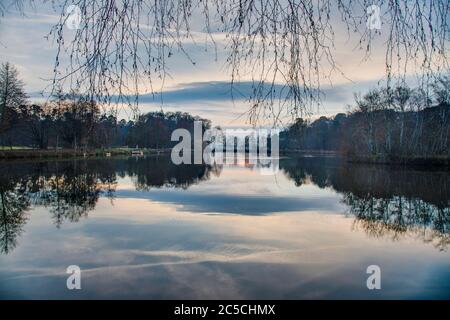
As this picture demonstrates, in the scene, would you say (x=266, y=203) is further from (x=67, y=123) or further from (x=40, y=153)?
(x=40, y=153)

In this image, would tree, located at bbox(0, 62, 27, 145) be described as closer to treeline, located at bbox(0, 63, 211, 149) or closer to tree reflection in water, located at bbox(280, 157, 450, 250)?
treeline, located at bbox(0, 63, 211, 149)

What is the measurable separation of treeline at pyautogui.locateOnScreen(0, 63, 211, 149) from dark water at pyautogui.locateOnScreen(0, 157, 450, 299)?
2.07 meters

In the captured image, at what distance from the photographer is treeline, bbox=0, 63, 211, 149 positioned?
7.34ft

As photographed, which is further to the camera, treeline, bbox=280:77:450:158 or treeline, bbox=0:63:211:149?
treeline, bbox=280:77:450:158

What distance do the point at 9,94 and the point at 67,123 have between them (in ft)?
27.5

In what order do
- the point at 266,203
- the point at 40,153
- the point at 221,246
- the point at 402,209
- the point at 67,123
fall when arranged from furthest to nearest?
the point at 40,153 → the point at 67,123 → the point at 266,203 → the point at 402,209 → the point at 221,246

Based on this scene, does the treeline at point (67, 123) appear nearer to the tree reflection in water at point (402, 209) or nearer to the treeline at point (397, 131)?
the tree reflection in water at point (402, 209)

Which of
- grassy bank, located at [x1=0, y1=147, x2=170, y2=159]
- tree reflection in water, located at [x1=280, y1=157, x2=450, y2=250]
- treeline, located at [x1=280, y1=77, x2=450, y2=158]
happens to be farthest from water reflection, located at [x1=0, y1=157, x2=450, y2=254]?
grassy bank, located at [x1=0, y1=147, x2=170, y2=159]

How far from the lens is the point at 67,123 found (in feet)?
105

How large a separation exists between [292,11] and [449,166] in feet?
113

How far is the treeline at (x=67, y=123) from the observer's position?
88.0 inches

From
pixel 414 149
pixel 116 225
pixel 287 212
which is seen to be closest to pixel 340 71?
pixel 116 225

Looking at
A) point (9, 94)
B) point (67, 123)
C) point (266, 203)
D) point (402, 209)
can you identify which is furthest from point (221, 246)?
point (9, 94)

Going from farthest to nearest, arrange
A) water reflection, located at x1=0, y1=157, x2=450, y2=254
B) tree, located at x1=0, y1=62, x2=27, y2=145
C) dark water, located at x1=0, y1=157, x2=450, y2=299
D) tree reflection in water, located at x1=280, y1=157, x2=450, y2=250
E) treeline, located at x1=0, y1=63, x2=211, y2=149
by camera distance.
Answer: tree, located at x1=0, y1=62, x2=27, y2=145 < water reflection, located at x1=0, y1=157, x2=450, y2=254 < tree reflection in water, located at x1=280, y1=157, x2=450, y2=250 < dark water, located at x1=0, y1=157, x2=450, y2=299 < treeline, located at x1=0, y1=63, x2=211, y2=149
